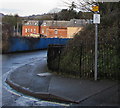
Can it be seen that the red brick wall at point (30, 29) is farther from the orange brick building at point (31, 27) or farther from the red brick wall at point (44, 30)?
the red brick wall at point (44, 30)

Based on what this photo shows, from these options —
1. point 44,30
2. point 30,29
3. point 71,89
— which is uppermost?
point 30,29

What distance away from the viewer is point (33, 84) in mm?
7723

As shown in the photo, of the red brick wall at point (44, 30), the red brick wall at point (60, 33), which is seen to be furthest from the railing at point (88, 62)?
the red brick wall at point (44, 30)

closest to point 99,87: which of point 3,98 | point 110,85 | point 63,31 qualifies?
point 110,85

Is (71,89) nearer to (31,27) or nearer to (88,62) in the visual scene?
(88,62)

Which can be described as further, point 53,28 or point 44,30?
point 44,30

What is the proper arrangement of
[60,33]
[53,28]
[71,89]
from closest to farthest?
[71,89] < [60,33] < [53,28]

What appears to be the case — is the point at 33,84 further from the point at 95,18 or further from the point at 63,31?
the point at 63,31

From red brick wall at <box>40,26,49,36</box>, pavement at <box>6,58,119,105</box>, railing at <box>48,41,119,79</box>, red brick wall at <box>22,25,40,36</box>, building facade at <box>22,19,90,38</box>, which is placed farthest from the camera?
red brick wall at <box>22,25,40,36</box>

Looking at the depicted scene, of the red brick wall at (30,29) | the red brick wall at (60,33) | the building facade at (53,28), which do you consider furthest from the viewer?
the red brick wall at (30,29)

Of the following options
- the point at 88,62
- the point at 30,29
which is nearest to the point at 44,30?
the point at 30,29

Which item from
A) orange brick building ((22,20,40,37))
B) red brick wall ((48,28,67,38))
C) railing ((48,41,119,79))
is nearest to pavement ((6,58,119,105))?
railing ((48,41,119,79))

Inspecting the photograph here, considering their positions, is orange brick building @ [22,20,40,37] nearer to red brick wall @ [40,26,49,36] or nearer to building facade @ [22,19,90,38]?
building facade @ [22,19,90,38]

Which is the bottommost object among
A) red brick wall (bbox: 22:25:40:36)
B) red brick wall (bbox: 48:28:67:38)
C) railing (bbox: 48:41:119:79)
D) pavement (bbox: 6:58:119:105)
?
pavement (bbox: 6:58:119:105)
